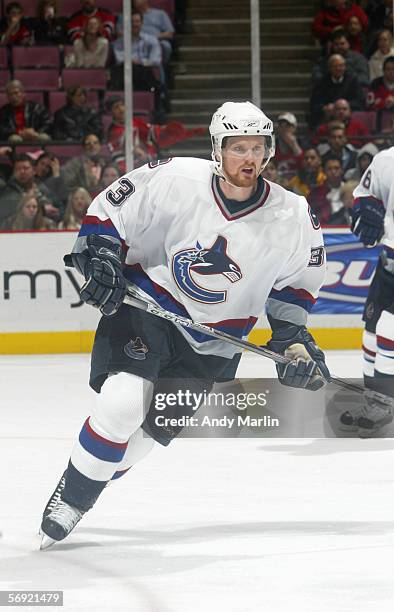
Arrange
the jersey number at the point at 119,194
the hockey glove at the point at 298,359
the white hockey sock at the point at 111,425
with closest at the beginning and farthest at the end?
1. the white hockey sock at the point at 111,425
2. the jersey number at the point at 119,194
3. the hockey glove at the point at 298,359

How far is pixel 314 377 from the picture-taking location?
3.36m

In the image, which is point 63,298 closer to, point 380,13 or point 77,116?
point 77,116

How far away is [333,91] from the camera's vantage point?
8.05 m

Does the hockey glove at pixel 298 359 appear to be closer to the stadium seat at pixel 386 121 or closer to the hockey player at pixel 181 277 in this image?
the hockey player at pixel 181 277

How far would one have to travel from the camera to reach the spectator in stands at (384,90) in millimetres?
7841

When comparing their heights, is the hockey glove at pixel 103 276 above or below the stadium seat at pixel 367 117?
above

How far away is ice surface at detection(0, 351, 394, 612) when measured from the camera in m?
2.83

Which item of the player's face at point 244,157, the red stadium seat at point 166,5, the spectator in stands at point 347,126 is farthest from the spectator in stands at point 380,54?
the player's face at point 244,157

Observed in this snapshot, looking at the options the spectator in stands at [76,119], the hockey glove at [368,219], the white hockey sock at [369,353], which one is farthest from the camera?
the spectator in stands at [76,119]

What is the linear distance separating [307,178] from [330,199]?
17cm

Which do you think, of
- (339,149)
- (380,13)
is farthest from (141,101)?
(380,13)

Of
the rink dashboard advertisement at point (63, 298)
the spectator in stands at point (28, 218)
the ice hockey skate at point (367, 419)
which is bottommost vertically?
the rink dashboard advertisement at point (63, 298)

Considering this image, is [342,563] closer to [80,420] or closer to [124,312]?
[124,312]

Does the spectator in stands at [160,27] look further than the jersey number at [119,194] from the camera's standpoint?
Yes
